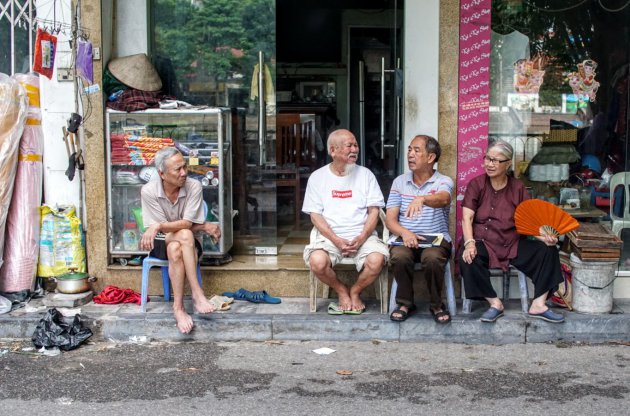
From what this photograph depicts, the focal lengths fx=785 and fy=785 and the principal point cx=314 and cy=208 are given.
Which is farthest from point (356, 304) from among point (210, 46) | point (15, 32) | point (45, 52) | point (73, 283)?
point (15, 32)

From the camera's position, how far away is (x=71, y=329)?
18.2 ft

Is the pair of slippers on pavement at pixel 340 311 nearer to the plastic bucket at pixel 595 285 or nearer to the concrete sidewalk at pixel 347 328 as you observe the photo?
the concrete sidewalk at pixel 347 328

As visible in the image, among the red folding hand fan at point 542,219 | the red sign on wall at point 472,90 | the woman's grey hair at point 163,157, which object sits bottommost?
the red folding hand fan at point 542,219

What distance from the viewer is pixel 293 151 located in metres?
8.98

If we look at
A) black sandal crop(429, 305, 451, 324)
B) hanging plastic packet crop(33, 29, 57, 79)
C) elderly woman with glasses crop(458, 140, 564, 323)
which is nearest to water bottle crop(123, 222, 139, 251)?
hanging plastic packet crop(33, 29, 57, 79)

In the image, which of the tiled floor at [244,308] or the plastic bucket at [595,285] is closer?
the plastic bucket at [595,285]

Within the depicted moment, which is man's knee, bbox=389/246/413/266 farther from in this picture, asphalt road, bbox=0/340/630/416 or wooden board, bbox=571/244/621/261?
wooden board, bbox=571/244/621/261

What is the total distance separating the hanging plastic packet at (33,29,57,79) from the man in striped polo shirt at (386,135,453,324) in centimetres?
287

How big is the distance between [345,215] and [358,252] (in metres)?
0.30

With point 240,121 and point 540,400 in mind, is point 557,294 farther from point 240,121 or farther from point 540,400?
point 240,121

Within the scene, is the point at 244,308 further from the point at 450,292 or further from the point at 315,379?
the point at 450,292

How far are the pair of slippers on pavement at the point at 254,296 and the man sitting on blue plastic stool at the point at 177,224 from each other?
522mm

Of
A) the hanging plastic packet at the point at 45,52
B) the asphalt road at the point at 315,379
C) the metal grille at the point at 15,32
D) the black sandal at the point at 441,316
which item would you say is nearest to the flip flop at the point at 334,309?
the asphalt road at the point at 315,379

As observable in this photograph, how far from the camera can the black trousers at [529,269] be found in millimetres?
5543
